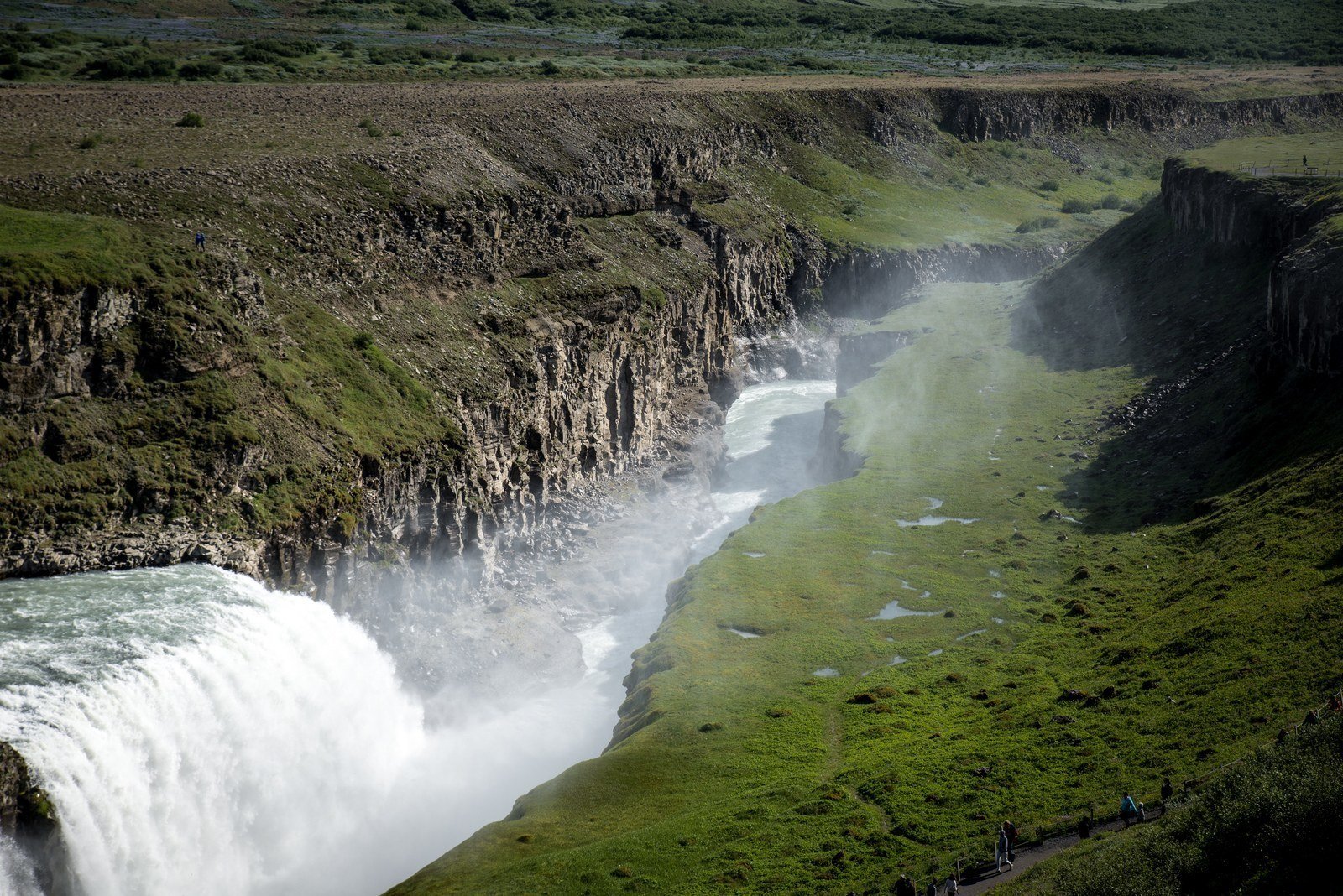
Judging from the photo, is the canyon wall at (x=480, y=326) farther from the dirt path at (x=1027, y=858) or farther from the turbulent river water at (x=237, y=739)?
the dirt path at (x=1027, y=858)

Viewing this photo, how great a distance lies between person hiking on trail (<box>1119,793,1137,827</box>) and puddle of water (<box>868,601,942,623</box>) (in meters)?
42.7

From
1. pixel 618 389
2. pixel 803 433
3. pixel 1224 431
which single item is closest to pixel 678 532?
pixel 618 389

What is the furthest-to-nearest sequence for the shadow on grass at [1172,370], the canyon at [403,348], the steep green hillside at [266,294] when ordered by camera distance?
the shadow on grass at [1172,370] → the canyon at [403,348] → the steep green hillside at [266,294]

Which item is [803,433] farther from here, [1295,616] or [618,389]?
[1295,616]

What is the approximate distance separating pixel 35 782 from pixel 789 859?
125 ft

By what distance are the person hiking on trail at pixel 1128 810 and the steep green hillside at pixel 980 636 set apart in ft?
13.9

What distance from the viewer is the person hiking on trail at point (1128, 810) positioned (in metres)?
60.5

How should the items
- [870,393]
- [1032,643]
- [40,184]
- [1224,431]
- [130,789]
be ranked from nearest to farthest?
1. [130,789]
2. [1032,643]
3. [40,184]
4. [1224,431]
5. [870,393]

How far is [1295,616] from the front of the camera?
77.1m

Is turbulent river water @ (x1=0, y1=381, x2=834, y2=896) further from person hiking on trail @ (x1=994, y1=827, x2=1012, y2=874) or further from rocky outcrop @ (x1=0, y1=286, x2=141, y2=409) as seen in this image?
person hiking on trail @ (x1=994, y1=827, x2=1012, y2=874)

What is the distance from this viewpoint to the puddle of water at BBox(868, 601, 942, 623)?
10431cm

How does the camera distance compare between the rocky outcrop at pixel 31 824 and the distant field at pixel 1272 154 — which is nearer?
the rocky outcrop at pixel 31 824

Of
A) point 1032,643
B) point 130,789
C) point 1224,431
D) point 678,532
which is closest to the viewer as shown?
point 130,789

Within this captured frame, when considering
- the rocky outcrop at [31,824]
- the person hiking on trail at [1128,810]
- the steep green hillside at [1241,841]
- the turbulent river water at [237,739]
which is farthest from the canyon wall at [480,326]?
the steep green hillside at [1241,841]
